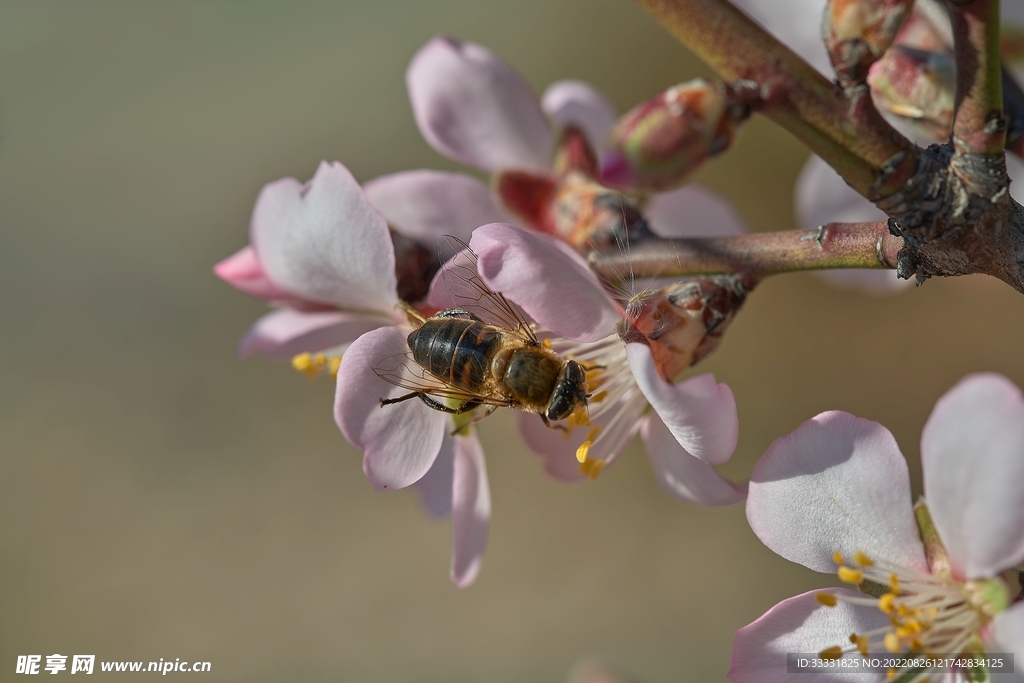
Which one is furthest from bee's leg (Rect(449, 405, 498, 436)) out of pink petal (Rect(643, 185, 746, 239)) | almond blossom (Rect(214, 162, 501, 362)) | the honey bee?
pink petal (Rect(643, 185, 746, 239))

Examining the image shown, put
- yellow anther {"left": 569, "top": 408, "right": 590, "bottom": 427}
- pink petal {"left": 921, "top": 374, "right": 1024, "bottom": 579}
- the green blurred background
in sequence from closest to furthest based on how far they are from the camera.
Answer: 1. pink petal {"left": 921, "top": 374, "right": 1024, "bottom": 579}
2. yellow anther {"left": 569, "top": 408, "right": 590, "bottom": 427}
3. the green blurred background

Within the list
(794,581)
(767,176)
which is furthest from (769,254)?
(767,176)

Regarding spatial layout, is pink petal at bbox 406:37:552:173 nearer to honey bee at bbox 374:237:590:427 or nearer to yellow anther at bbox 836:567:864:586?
honey bee at bbox 374:237:590:427

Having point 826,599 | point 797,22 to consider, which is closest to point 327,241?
point 826,599

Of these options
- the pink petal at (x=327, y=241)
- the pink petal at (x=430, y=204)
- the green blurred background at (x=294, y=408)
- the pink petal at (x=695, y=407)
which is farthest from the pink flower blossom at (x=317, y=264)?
the green blurred background at (x=294, y=408)

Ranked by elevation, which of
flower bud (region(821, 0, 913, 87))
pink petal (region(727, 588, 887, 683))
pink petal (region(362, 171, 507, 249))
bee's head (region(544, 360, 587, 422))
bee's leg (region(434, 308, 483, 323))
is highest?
flower bud (region(821, 0, 913, 87))

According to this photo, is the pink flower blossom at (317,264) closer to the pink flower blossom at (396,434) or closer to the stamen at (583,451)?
the pink flower blossom at (396,434)

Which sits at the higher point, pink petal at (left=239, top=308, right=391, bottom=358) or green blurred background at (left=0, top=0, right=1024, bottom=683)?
pink petal at (left=239, top=308, right=391, bottom=358)
